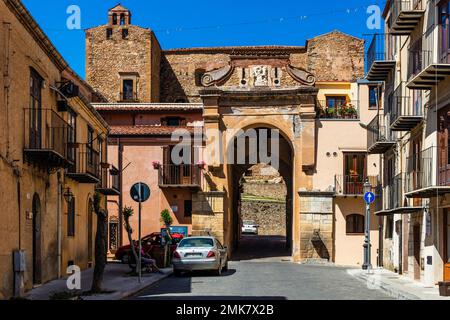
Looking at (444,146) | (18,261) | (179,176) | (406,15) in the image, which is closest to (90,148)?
(18,261)

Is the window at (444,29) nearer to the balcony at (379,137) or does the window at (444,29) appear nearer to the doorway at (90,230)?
the balcony at (379,137)

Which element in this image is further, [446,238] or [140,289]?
[446,238]

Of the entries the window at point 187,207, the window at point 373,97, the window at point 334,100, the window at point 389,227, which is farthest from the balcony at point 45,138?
the window at point 334,100

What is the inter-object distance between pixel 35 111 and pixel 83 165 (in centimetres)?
618

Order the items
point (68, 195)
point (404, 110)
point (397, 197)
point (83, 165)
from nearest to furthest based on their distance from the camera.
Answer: point (68, 195), point (83, 165), point (404, 110), point (397, 197)

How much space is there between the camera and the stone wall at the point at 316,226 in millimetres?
35156

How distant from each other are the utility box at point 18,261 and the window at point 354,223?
21.8 metres

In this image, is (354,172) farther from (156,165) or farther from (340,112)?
(156,165)

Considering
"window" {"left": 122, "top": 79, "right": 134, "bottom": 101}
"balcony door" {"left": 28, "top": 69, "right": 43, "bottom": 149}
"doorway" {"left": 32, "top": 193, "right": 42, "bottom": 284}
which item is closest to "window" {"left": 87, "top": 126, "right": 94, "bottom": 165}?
"balcony door" {"left": 28, "top": 69, "right": 43, "bottom": 149}

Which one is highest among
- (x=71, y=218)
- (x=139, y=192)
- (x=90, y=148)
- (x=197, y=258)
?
(x=90, y=148)

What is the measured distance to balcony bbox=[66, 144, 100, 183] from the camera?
2297 centimetres

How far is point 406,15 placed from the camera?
22594 mm

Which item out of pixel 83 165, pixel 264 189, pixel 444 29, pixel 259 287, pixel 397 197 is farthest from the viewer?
pixel 264 189
